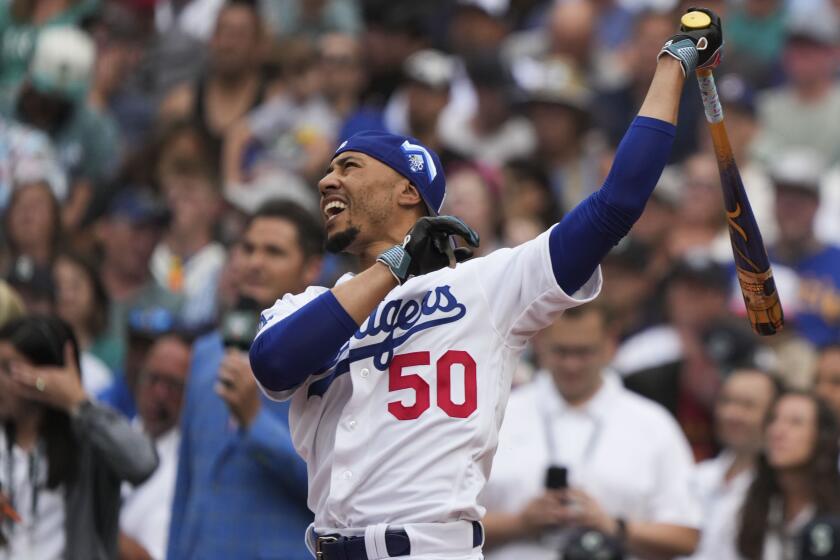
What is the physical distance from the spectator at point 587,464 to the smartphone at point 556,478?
29mm

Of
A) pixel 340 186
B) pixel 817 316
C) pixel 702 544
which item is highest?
pixel 340 186

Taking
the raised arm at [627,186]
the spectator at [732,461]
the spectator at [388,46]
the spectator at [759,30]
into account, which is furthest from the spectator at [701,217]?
the raised arm at [627,186]

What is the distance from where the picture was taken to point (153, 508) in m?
7.22

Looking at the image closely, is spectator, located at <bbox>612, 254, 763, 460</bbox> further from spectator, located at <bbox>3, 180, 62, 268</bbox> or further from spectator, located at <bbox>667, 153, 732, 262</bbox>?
spectator, located at <bbox>3, 180, 62, 268</bbox>

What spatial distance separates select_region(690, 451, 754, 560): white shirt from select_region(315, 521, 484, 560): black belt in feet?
9.48

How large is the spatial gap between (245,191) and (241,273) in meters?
4.36

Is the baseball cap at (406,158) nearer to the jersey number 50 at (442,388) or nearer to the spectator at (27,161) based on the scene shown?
the jersey number 50 at (442,388)

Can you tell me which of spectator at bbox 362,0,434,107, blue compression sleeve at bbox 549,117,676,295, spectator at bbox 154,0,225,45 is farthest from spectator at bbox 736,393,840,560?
spectator at bbox 154,0,225,45

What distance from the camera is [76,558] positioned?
5824mm

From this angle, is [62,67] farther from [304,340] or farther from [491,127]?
[304,340]

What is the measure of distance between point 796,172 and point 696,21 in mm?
5308

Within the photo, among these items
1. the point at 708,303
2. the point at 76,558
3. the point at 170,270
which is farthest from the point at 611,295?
the point at 76,558

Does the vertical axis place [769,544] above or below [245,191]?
below

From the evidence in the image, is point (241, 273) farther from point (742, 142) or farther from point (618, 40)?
point (618, 40)
